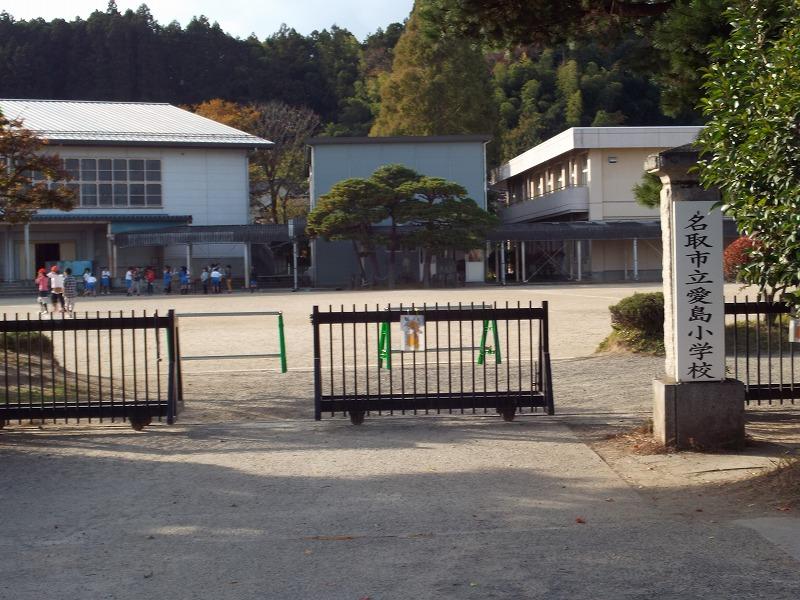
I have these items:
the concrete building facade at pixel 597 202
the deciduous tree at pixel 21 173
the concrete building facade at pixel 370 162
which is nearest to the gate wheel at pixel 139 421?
the deciduous tree at pixel 21 173

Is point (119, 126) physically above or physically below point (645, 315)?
above

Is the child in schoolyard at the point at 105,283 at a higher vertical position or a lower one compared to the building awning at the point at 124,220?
lower

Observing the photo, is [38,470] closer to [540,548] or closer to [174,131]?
[540,548]

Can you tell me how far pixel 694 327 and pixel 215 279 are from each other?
41718mm

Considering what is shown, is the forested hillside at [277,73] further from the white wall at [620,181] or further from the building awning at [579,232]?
the building awning at [579,232]

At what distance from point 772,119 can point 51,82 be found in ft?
261

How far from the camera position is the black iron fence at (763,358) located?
9.67 meters

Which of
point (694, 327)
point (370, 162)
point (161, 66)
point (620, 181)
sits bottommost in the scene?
point (694, 327)

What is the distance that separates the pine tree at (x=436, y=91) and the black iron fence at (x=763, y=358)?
42135mm

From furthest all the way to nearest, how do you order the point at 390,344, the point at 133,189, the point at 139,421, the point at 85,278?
1. the point at 133,189
2. the point at 85,278
3. the point at 390,344
4. the point at 139,421

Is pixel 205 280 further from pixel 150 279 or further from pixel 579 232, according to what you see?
pixel 579 232

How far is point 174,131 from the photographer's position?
55062 mm

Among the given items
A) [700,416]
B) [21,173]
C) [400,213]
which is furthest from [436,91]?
[700,416]

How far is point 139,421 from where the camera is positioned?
→ 31.9 feet
